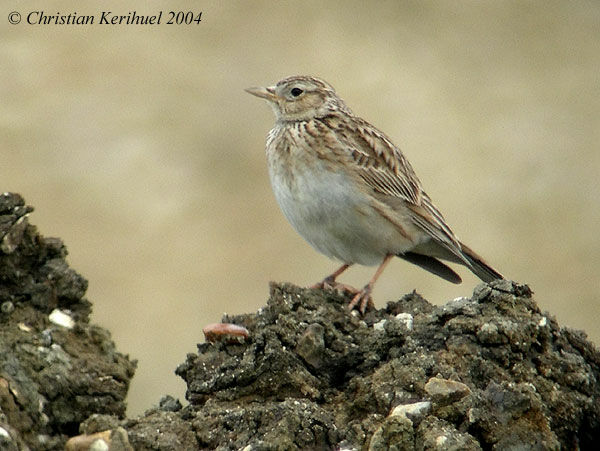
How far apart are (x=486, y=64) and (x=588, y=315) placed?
6761mm

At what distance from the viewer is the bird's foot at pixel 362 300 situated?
6180 mm

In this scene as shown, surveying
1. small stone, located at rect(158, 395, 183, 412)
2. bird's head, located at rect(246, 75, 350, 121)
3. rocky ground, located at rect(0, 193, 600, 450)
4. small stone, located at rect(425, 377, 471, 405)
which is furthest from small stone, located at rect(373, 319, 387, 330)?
bird's head, located at rect(246, 75, 350, 121)

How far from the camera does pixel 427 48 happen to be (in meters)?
17.7

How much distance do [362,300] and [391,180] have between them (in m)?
1.81

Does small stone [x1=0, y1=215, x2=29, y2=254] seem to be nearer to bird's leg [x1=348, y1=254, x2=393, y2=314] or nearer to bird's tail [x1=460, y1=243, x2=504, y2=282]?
bird's leg [x1=348, y1=254, x2=393, y2=314]

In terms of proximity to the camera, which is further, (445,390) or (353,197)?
(353,197)

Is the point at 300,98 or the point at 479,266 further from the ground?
the point at 300,98

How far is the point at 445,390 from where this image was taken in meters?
4.63

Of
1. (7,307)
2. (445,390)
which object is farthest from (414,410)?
(7,307)

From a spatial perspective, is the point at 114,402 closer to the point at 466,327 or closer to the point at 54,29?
the point at 466,327

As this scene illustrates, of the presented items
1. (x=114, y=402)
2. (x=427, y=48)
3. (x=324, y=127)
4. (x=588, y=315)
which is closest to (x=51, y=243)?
(x=114, y=402)

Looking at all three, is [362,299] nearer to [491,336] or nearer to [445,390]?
[491,336]

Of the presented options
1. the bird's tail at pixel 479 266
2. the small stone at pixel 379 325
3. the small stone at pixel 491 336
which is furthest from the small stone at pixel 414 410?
the bird's tail at pixel 479 266

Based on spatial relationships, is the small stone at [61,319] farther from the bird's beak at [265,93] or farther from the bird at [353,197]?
the bird's beak at [265,93]
